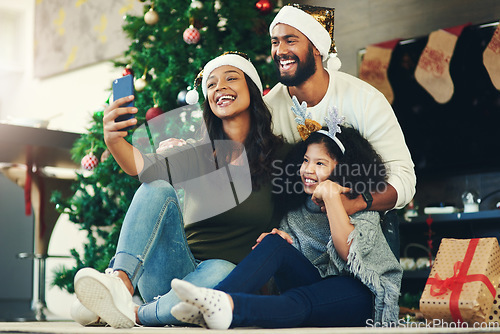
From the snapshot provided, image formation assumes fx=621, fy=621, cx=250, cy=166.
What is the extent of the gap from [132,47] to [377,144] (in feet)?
4.83

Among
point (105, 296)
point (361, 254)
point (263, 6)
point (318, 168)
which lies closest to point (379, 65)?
point (263, 6)

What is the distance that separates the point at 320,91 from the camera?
1.79 metres

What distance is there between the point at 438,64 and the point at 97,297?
89.0 inches

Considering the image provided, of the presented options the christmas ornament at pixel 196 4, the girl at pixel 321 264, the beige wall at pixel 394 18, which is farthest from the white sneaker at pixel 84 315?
the beige wall at pixel 394 18

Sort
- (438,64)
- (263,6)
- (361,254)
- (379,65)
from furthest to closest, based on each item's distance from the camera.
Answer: (379,65) < (438,64) < (263,6) < (361,254)

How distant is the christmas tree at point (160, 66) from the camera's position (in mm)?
2590

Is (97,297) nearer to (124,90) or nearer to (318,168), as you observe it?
(124,90)

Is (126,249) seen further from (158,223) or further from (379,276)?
(379,276)

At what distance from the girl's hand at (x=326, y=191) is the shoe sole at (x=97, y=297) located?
0.54 meters

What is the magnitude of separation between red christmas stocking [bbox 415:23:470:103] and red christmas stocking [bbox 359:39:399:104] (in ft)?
0.53

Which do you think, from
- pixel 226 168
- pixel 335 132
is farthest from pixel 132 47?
pixel 335 132

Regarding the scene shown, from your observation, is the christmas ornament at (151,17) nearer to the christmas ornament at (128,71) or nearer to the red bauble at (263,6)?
the christmas ornament at (128,71)

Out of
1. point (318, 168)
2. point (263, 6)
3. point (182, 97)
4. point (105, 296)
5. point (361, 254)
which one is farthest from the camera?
point (263, 6)

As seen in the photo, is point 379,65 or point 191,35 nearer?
point 191,35
